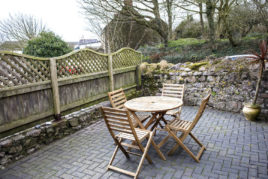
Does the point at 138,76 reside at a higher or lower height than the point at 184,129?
higher

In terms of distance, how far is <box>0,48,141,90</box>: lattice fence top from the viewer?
135 inches

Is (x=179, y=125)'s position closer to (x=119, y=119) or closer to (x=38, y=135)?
(x=119, y=119)

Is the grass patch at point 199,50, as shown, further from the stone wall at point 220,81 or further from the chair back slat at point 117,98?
the chair back slat at point 117,98

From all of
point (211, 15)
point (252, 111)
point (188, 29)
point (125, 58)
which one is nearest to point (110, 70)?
point (125, 58)

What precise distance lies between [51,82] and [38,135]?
1.13m

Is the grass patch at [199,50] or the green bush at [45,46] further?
the grass patch at [199,50]

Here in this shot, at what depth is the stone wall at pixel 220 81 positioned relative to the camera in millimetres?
5145

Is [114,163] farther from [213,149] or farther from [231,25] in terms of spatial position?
[231,25]

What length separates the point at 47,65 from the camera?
13.8ft

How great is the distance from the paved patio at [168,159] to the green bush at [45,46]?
4.92 m

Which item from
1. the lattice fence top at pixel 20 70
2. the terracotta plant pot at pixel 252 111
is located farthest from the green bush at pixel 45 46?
the terracotta plant pot at pixel 252 111

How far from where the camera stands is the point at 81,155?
3.54m

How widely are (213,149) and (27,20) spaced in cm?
1667

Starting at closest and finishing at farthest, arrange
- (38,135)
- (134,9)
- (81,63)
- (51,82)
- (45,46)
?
(38,135)
(51,82)
(81,63)
(45,46)
(134,9)
